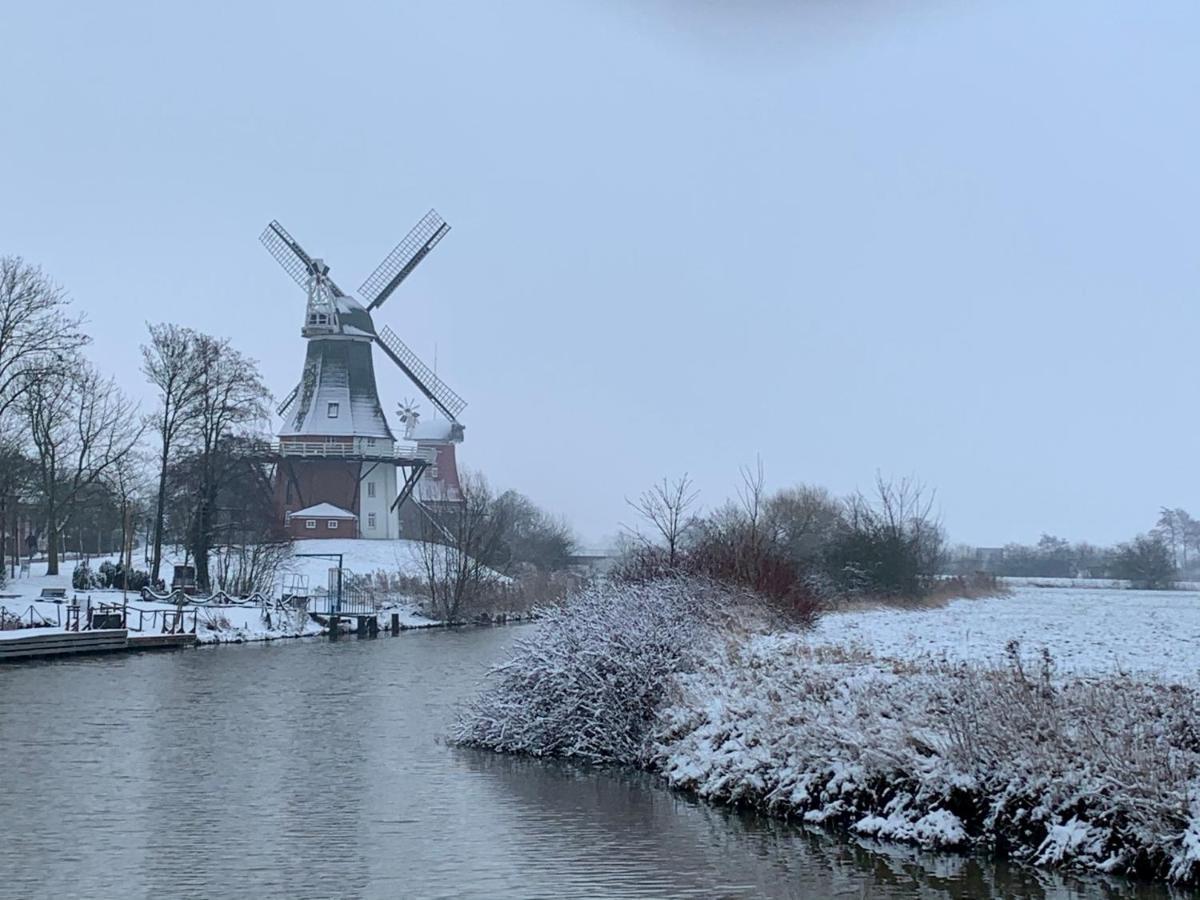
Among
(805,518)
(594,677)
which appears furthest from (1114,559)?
(594,677)

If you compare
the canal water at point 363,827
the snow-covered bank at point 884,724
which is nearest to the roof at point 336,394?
the canal water at point 363,827

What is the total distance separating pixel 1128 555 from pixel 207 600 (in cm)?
5214

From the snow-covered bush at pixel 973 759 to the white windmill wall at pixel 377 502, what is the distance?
5024 cm

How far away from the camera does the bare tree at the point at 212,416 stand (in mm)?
45812

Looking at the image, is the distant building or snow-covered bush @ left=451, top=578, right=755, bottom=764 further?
the distant building

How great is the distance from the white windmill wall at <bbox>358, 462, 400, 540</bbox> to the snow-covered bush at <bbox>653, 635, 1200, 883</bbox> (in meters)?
50.2

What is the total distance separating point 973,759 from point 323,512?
5311cm

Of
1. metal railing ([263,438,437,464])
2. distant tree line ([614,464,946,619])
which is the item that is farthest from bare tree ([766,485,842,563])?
metal railing ([263,438,437,464])

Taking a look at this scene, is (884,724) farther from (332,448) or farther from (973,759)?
(332,448)

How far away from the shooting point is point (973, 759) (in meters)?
10.7

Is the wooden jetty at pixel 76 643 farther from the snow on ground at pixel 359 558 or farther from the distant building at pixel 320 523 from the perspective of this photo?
the distant building at pixel 320 523

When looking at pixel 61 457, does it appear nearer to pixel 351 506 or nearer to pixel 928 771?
pixel 351 506

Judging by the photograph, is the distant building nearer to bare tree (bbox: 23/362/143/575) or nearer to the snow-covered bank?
bare tree (bbox: 23/362/143/575)

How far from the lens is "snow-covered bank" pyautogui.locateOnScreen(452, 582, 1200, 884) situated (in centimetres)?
981
